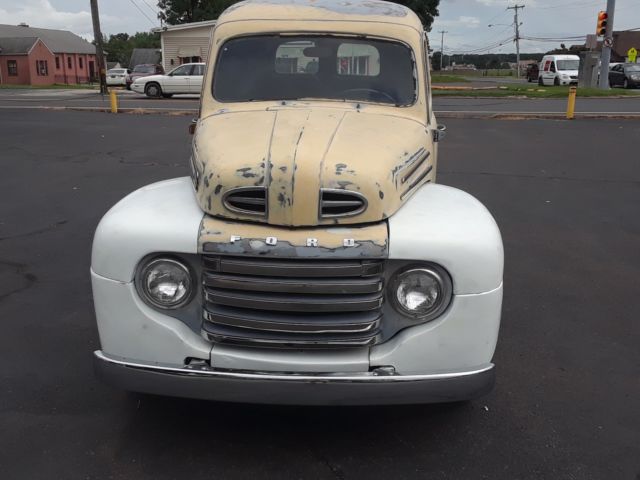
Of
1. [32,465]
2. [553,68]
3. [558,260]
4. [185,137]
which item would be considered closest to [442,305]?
[32,465]

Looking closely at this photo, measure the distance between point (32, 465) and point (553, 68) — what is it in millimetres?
37401

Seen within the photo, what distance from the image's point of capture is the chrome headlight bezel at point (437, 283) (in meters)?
2.92

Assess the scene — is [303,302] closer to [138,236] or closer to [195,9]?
[138,236]

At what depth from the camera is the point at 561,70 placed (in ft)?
117

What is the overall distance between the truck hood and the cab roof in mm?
1311

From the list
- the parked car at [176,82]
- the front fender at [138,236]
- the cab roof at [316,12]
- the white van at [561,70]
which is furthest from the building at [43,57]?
the front fender at [138,236]

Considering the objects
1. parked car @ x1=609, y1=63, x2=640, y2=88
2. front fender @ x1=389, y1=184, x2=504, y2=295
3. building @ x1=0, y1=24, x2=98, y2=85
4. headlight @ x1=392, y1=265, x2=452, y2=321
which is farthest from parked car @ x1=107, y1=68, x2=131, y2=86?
headlight @ x1=392, y1=265, x2=452, y2=321

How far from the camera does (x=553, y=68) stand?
3609 centimetres

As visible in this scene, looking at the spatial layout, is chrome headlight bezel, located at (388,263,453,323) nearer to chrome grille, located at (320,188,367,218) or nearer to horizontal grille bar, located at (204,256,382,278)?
horizontal grille bar, located at (204,256,382,278)

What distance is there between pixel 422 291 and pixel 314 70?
82.5 inches

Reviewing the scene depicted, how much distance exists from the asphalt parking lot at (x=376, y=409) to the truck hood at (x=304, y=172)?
1.20 m

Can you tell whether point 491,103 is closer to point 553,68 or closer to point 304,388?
point 553,68

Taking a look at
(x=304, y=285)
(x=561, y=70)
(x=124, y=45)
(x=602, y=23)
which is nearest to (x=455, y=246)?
(x=304, y=285)

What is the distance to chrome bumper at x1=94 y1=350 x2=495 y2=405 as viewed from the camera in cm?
287
